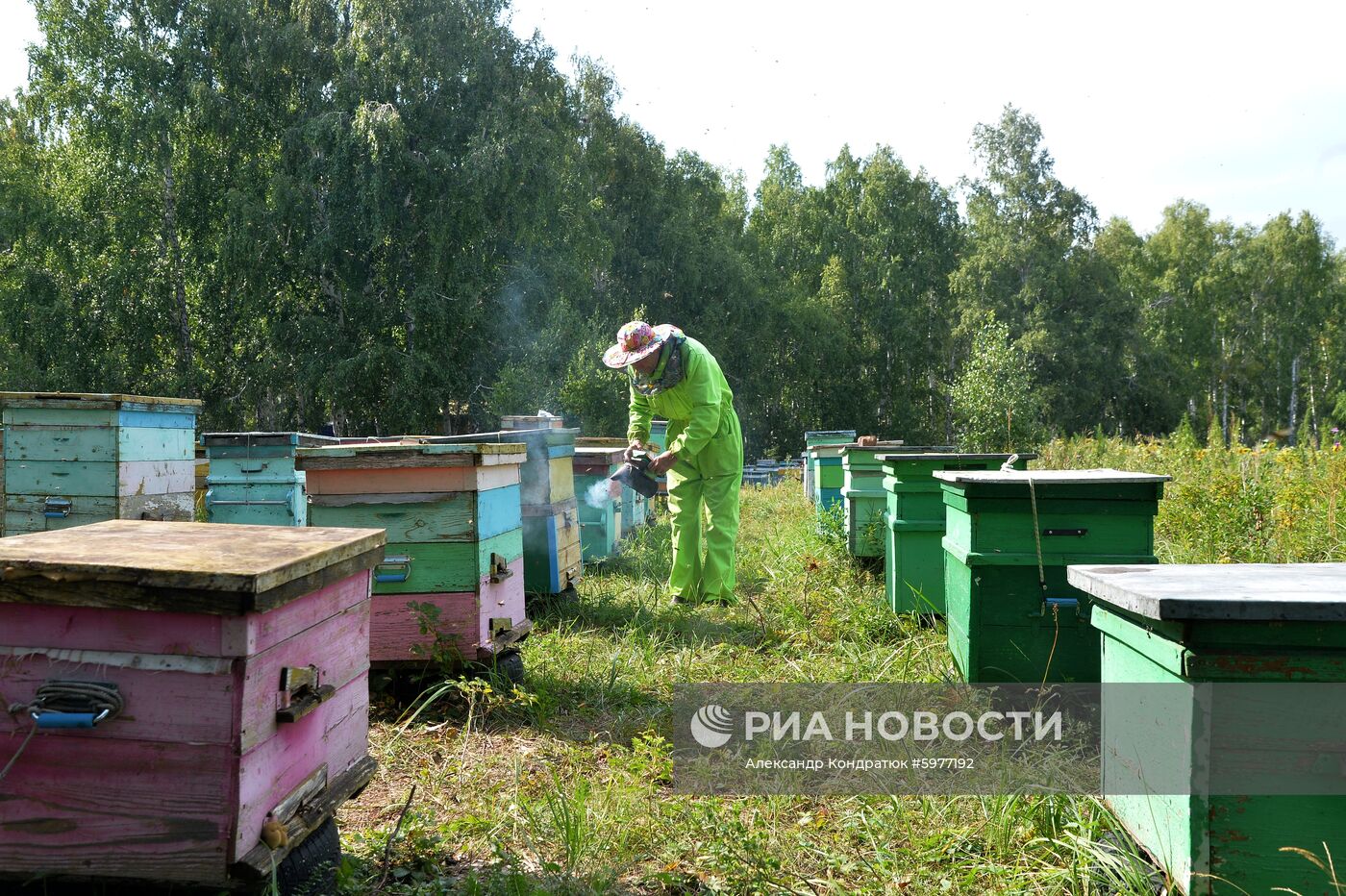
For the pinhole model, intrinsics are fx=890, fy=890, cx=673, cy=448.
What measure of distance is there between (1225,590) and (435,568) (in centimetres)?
260

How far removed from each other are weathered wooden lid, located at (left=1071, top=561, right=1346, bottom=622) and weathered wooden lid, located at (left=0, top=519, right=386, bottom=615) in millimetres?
1622

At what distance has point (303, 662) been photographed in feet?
6.26

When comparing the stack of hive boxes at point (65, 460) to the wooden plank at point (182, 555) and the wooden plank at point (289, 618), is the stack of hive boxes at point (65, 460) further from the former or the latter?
the wooden plank at point (289, 618)

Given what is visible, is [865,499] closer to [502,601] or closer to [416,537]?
[502,601]

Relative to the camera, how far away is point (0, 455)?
5.57m

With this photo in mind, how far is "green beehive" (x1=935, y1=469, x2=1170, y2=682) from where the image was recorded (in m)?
2.94

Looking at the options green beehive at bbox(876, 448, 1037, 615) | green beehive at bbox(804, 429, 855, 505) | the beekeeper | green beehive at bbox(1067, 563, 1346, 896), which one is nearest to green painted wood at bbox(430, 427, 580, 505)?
the beekeeper

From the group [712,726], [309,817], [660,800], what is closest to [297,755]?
[309,817]

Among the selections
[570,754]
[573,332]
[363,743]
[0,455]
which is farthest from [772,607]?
[573,332]

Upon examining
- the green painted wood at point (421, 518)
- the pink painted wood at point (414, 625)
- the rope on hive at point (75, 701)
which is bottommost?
the pink painted wood at point (414, 625)

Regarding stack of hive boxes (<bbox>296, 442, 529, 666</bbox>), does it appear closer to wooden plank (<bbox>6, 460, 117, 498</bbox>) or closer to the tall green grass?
wooden plank (<bbox>6, 460, 117, 498</bbox>)

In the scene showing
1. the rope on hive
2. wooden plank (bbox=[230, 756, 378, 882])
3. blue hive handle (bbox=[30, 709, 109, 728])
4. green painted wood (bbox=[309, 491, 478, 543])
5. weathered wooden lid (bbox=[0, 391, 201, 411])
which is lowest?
wooden plank (bbox=[230, 756, 378, 882])

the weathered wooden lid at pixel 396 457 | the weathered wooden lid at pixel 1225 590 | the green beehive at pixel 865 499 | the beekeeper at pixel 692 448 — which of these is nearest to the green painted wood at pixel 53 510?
the weathered wooden lid at pixel 396 457

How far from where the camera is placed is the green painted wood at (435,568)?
3381mm
